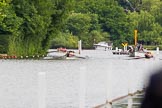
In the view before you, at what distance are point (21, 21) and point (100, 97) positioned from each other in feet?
181

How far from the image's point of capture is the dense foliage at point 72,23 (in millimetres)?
73938

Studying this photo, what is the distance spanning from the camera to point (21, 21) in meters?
74.1

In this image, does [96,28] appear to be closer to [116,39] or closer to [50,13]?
[116,39]

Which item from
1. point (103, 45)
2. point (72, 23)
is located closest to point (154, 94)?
point (103, 45)

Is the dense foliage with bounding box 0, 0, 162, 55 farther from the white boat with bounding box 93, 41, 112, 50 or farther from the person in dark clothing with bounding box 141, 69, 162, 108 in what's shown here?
the person in dark clothing with bounding box 141, 69, 162, 108

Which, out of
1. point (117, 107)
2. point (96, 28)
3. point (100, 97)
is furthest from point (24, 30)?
point (117, 107)

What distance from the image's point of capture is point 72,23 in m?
117

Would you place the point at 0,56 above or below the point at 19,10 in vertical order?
below

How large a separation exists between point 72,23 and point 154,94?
115539 mm

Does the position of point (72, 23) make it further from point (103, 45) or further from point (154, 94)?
point (154, 94)

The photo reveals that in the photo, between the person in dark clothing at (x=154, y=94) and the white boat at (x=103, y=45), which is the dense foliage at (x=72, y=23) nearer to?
the white boat at (x=103, y=45)

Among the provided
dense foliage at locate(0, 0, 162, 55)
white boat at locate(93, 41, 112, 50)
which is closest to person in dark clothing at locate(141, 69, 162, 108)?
dense foliage at locate(0, 0, 162, 55)

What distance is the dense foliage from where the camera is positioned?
7394 centimetres

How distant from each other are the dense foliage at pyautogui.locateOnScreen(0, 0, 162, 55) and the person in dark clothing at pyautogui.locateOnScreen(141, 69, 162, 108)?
6947 centimetres
